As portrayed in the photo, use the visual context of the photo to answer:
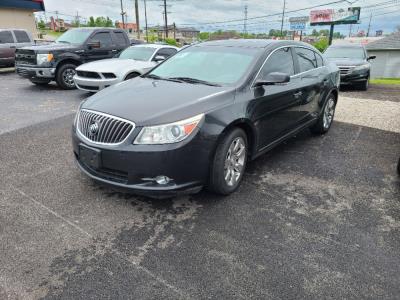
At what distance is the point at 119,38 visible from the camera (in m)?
11.9

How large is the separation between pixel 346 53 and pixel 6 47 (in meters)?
14.0

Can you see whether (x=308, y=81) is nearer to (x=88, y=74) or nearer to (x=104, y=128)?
(x=104, y=128)

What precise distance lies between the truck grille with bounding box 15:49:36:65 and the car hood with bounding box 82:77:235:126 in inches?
299

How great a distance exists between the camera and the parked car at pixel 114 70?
846 centimetres

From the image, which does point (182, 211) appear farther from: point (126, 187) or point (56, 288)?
point (56, 288)

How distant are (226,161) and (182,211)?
2.28ft

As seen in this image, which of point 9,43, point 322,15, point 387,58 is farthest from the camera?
point 322,15

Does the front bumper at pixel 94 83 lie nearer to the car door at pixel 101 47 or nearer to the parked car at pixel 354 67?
the car door at pixel 101 47

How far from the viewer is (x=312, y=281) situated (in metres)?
2.47

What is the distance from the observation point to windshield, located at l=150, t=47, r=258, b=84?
396cm

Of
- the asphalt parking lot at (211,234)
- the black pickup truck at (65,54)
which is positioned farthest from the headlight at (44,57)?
the asphalt parking lot at (211,234)

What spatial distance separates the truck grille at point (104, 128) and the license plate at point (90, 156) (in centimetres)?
10

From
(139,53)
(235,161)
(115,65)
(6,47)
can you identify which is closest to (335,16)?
(6,47)

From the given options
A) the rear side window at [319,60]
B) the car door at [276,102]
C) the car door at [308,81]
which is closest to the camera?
the car door at [276,102]
